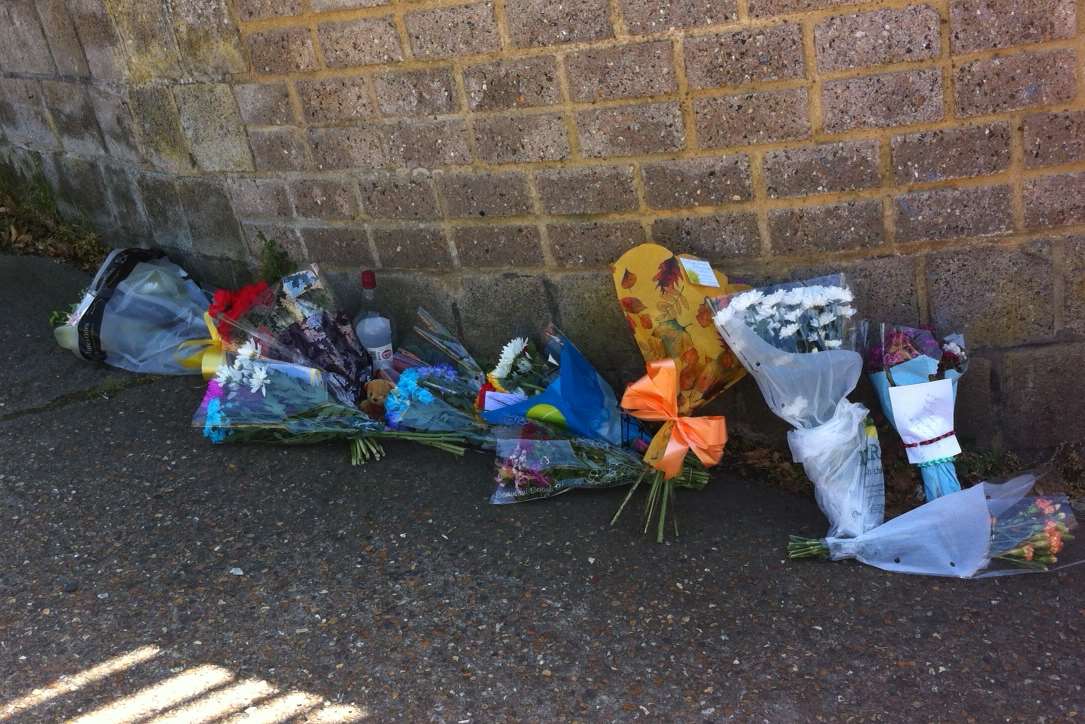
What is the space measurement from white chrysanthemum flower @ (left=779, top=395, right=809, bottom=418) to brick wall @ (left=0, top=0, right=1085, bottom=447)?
49 centimetres

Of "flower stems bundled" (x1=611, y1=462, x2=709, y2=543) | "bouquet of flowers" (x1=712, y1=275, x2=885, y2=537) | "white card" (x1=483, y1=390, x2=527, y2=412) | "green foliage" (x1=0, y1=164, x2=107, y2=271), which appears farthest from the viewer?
"green foliage" (x1=0, y1=164, x2=107, y2=271)

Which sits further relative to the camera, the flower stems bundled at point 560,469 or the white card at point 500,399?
the white card at point 500,399

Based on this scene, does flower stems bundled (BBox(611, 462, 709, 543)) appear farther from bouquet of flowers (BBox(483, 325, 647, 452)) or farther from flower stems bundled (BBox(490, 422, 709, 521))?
bouquet of flowers (BBox(483, 325, 647, 452))

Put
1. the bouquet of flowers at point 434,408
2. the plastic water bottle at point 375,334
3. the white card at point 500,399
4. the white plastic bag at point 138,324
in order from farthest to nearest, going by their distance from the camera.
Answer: the white plastic bag at point 138,324, the plastic water bottle at point 375,334, the bouquet of flowers at point 434,408, the white card at point 500,399

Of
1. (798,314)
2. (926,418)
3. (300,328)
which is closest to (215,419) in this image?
(300,328)

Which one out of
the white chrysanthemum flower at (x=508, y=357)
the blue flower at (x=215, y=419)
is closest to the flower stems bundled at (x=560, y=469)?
the white chrysanthemum flower at (x=508, y=357)

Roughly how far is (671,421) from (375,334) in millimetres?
1387

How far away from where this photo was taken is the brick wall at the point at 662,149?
3.25 m

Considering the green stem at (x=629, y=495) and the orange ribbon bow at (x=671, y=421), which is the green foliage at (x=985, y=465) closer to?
the orange ribbon bow at (x=671, y=421)

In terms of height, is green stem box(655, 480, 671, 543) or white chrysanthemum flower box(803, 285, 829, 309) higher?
white chrysanthemum flower box(803, 285, 829, 309)

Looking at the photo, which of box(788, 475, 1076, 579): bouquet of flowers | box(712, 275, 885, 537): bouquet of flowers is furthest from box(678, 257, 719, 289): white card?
box(788, 475, 1076, 579): bouquet of flowers

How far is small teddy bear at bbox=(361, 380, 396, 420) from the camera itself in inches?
160

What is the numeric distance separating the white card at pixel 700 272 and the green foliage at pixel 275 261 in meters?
1.73

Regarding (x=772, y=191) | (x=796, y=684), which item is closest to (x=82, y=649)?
(x=796, y=684)
